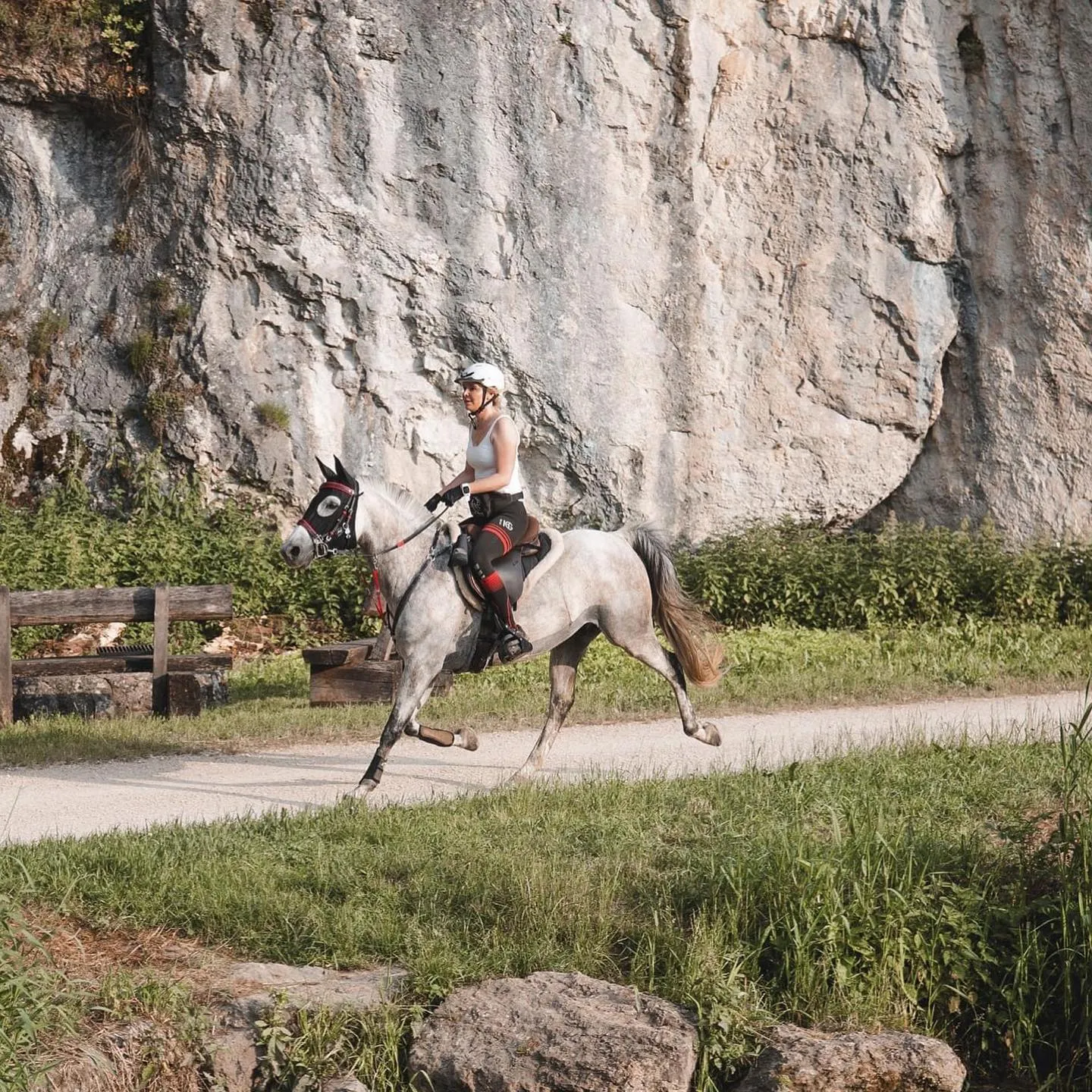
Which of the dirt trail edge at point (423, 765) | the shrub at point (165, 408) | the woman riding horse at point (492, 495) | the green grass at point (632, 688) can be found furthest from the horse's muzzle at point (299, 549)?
the shrub at point (165, 408)

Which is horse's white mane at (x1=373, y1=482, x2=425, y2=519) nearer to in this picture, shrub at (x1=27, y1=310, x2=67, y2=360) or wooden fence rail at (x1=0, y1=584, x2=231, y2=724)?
wooden fence rail at (x1=0, y1=584, x2=231, y2=724)

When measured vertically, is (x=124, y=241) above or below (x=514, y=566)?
above

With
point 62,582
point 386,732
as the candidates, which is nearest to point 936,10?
point 62,582

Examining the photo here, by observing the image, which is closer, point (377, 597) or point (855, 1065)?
point (855, 1065)

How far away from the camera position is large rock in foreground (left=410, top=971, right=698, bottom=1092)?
5305 millimetres

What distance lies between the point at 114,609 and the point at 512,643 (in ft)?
17.0

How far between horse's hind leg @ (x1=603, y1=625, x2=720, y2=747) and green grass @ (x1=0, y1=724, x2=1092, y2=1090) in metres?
2.25

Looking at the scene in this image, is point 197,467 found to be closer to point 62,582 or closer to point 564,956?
point 62,582

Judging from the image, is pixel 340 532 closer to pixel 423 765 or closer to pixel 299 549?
pixel 299 549

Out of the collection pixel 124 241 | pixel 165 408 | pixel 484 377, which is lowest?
pixel 484 377

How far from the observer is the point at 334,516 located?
8797mm

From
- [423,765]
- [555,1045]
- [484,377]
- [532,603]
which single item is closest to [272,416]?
[423,765]

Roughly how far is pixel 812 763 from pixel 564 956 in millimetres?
3215

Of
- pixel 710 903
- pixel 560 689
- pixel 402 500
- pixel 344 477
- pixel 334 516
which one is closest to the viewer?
pixel 710 903
